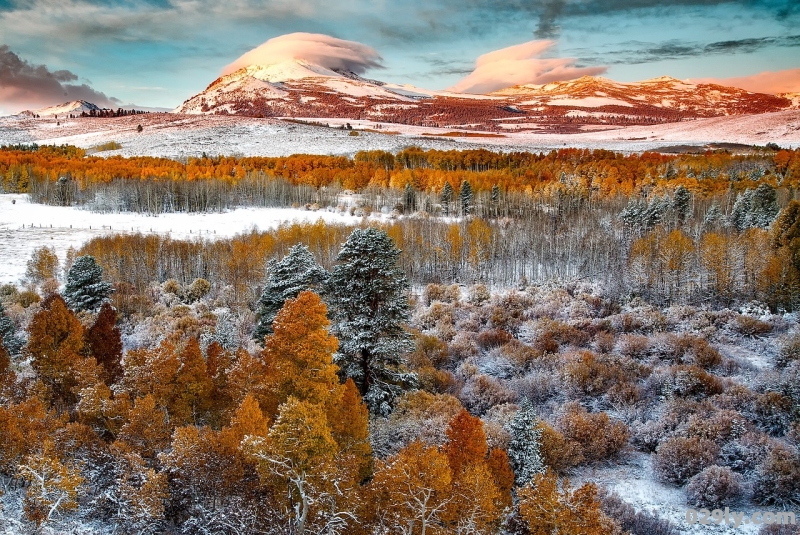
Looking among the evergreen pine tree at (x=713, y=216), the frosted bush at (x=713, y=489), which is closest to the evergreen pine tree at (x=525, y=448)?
the frosted bush at (x=713, y=489)

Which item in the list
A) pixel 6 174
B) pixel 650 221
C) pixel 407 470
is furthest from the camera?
pixel 6 174

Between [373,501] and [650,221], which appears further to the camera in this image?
[650,221]

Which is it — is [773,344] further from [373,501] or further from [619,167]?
[619,167]

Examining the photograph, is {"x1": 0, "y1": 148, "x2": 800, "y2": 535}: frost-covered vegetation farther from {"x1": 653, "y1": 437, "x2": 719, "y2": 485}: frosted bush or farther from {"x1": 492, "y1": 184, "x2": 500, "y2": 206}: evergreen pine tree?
{"x1": 492, "y1": 184, "x2": 500, "y2": 206}: evergreen pine tree

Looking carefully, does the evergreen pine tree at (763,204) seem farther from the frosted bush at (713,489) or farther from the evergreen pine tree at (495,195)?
the frosted bush at (713,489)

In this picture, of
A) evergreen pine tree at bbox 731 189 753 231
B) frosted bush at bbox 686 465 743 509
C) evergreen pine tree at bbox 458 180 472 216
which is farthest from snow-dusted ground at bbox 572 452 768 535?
evergreen pine tree at bbox 458 180 472 216

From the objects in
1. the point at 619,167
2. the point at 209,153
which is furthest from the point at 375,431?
the point at 209,153

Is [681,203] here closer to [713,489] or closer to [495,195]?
[495,195]
